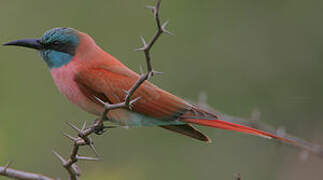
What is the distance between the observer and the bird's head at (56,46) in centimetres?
379

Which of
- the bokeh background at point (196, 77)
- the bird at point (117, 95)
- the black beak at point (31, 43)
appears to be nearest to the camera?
the bird at point (117, 95)

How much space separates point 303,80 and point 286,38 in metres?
0.68

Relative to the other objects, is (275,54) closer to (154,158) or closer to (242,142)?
(242,142)

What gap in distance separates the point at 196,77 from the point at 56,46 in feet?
9.12

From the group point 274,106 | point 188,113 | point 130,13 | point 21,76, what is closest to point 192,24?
point 130,13

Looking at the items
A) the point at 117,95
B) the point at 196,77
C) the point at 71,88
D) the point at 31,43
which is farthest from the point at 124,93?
the point at 196,77

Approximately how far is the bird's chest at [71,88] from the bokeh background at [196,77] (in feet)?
4.71

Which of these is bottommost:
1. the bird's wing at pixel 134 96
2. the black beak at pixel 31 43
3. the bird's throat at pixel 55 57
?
the black beak at pixel 31 43

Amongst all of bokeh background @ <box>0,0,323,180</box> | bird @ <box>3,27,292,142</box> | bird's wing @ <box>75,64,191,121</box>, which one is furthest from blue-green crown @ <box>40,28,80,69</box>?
bokeh background @ <box>0,0,323,180</box>

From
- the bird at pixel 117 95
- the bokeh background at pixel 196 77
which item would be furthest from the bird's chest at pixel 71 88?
the bokeh background at pixel 196 77

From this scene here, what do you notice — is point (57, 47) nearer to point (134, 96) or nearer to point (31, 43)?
point (31, 43)

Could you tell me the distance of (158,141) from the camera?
6.02 metres

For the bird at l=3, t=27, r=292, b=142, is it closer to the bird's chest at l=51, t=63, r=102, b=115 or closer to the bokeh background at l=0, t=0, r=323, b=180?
the bird's chest at l=51, t=63, r=102, b=115

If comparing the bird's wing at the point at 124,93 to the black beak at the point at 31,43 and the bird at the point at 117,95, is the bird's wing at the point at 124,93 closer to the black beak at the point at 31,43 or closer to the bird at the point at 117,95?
the bird at the point at 117,95
